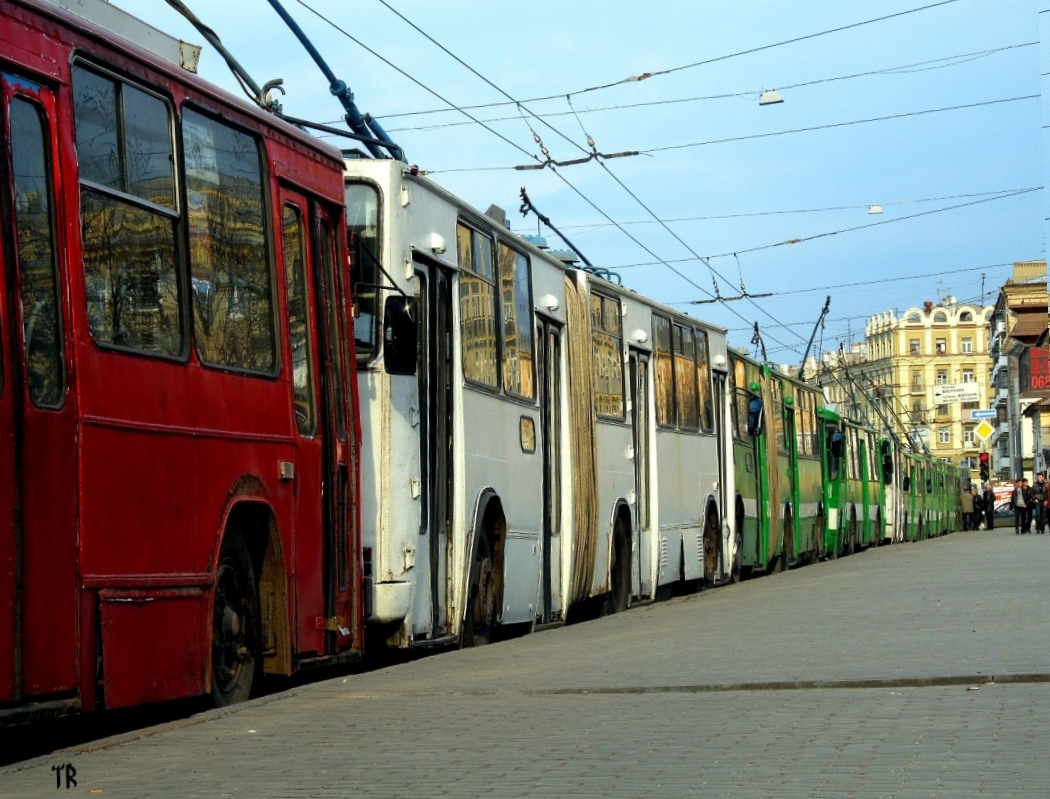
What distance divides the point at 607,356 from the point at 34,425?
12.6 meters

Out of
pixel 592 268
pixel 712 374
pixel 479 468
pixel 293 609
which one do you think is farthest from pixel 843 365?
pixel 293 609

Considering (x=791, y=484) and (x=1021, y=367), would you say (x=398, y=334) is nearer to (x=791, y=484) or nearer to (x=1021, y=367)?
(x=791, y=484)

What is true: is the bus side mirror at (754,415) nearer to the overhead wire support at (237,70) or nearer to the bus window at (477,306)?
the bus window at (477,306)

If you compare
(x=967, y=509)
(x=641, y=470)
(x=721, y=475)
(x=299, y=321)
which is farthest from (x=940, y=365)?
(x=299, y=321)

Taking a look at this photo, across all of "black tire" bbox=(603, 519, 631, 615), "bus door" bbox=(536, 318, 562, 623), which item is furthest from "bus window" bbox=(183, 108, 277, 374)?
"black tire" bbox=(603, 519, 631, 615)

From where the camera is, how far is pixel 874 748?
24.5 feet

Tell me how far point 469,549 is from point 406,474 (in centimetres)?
151

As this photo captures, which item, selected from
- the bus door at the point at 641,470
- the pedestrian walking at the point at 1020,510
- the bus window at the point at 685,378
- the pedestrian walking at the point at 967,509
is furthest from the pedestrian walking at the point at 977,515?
the bus door at the point at 641,470

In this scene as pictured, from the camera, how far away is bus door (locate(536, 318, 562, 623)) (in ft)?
53.5

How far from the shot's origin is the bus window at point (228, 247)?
29.7 ft

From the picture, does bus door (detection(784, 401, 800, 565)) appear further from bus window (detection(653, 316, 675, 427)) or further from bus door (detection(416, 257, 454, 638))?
bus door (detection(416, 257, 454, 638))

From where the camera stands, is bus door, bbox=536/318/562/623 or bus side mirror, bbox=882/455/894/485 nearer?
bus door, bbox=536/318/562/623

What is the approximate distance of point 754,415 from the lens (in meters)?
28.3

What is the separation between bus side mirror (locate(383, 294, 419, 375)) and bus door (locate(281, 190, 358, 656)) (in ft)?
0.94
